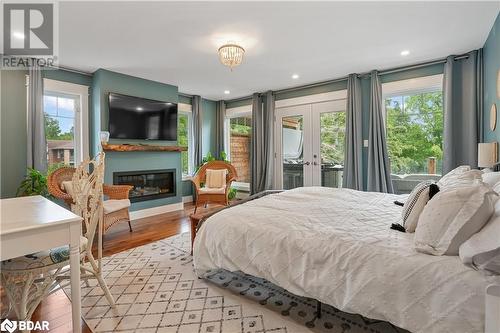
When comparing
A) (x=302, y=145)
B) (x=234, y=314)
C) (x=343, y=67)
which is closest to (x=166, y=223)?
(x=234, y=314)

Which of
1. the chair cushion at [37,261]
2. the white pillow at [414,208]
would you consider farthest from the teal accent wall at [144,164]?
the white pillow at [414,208]

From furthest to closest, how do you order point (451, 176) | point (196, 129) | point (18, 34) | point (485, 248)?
1. point (196, 129)
2. point (18, 34)
3. point (451, 176)
4. point (485, 248)

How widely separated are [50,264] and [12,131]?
3069 mm

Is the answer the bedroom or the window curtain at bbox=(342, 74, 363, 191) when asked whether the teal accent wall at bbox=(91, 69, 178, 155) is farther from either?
the window curtain at bbox=(342, 74, 363, 191)

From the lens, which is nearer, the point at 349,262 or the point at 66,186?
the point at 349,262

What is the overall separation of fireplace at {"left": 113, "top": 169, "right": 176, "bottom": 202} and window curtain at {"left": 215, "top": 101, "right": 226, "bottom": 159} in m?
1.66

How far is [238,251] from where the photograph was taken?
182 centimetres

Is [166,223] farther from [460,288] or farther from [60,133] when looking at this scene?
[460,288]

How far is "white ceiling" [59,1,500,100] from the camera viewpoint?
239 cm

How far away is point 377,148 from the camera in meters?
4.09

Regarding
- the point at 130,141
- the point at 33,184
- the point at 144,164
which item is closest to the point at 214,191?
the point at 144,164

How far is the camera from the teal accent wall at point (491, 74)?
103 inches

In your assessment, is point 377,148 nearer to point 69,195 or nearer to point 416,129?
point 416,129

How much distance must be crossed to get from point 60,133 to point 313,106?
4462mm
